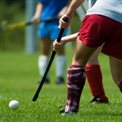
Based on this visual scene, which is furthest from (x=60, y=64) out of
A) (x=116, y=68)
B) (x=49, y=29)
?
(x=116, y=68)

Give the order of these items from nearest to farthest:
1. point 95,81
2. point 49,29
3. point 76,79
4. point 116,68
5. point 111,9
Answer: point 111,9 → point 76,79 → point 116,68 → point 95,81 → point 49,29

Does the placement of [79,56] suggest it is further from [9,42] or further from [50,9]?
[9,42]

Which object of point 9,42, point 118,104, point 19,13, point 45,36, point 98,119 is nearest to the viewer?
point 98,119

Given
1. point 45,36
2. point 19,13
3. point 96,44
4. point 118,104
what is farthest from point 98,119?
point 19,13

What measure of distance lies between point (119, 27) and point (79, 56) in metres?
0.48

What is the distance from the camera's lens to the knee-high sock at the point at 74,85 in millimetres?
6738

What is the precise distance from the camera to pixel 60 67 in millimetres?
13656

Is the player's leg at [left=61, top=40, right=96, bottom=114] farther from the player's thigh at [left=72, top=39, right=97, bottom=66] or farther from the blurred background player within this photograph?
the blurred background player

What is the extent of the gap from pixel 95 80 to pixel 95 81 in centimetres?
1

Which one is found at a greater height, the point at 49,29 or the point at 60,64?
the point at 49,29

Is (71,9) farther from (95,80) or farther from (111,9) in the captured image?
(95,80)

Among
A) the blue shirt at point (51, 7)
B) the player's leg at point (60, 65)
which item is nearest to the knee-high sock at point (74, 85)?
the player's leg at point (60, 65)

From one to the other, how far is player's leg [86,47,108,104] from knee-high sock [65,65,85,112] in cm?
136

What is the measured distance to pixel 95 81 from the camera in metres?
8.21
